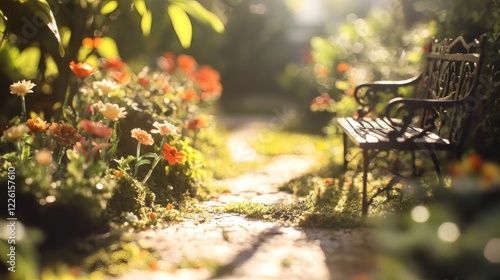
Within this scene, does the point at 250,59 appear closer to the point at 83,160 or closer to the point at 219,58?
the point at 219,58

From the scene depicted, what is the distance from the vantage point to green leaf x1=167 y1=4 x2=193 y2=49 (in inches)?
181

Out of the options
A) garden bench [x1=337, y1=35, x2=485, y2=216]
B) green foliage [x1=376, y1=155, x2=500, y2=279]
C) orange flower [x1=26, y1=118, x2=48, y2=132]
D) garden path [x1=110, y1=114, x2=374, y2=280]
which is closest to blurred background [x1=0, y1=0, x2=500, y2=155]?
garden bench [x1=337, y1=35, x2=485, y2=216]

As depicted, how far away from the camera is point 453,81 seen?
14.3 ft

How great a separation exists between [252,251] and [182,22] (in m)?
2.26

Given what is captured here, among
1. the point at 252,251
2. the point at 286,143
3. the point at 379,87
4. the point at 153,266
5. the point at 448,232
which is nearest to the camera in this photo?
the point at 448,232

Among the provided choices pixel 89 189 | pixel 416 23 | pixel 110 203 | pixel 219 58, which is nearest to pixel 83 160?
pixel 89 189

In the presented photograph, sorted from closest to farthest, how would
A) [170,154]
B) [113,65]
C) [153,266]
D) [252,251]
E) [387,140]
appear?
[153,266] < [252,251] < [387,140] < [170,154] < [113,65]

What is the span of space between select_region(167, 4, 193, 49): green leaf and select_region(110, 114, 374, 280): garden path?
136 cm

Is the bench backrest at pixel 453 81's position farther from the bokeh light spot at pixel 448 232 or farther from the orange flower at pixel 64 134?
the orange flower at pixel 64 134

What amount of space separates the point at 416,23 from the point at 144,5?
425 cm

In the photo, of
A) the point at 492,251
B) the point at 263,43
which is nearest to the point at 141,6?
the point at 492,251

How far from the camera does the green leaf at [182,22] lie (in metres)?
4.61

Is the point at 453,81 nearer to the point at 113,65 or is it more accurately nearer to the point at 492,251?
the point at 492,251

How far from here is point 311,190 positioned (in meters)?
5.08
